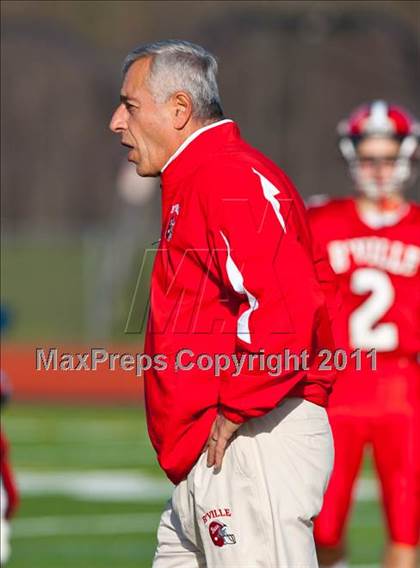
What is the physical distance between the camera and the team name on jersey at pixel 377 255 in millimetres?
6637

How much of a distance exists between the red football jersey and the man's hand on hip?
88.2 inches

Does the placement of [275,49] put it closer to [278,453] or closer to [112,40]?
[112,40]

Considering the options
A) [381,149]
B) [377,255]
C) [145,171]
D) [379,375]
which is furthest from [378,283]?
[145,171]

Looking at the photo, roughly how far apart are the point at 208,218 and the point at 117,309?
692 inches

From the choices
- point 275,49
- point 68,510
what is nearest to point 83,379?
point 68,510

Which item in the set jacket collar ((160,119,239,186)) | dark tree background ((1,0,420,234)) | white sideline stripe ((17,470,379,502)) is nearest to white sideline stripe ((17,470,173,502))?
white sideline stripe ((17,470,379,502))

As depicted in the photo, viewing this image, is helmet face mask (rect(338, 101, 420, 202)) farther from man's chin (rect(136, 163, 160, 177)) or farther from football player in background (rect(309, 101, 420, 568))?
man's chin (rect(136, 163, 160, 177))

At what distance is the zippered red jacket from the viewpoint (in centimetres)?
429

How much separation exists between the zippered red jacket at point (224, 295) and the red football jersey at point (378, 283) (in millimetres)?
2008

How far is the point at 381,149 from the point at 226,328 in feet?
8.30

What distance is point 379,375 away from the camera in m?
6.63

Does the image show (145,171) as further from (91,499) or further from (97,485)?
(97,485)

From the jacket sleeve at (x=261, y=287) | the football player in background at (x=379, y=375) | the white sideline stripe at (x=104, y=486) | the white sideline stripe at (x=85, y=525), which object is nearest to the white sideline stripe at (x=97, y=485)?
the white sideline stripe at (x=104, y=486)

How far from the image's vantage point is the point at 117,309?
2191cm
